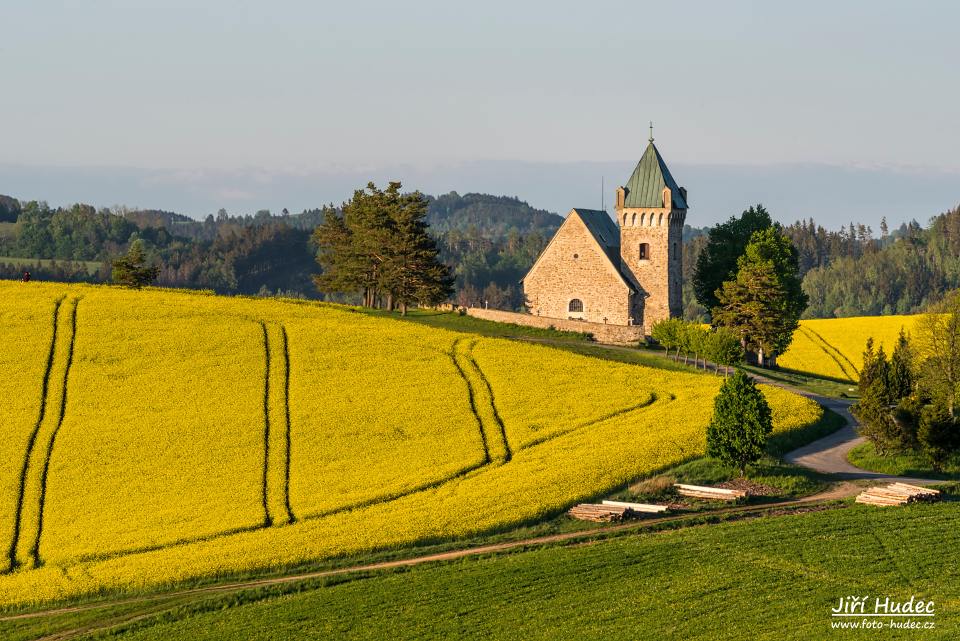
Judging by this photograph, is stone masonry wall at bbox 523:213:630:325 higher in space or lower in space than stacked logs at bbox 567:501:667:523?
higher

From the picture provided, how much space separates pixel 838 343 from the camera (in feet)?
401

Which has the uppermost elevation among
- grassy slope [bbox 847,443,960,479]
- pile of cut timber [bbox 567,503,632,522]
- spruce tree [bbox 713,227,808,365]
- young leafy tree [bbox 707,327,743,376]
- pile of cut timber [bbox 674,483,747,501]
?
spruce tree [bbox 713,227,808,365]

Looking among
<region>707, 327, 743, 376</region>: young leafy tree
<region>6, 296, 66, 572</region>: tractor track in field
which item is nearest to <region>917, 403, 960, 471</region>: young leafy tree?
<region>707, 327, 743, 376</region>: young leafy tree

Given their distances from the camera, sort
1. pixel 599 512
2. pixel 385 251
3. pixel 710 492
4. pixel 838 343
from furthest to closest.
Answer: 1. pixel 838 343
2. pixel 385 251
3. pixel 710 492
4. pixel 599 512

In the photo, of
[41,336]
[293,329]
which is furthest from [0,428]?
[293,329]

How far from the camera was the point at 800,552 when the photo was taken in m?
44.8

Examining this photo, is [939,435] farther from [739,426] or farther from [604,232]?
[604,232]

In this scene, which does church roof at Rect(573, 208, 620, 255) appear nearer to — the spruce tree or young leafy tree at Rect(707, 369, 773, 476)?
the spruce tree

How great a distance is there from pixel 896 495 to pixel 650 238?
5488 cm

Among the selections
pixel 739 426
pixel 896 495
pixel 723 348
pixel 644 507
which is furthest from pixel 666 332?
pixel 644 507

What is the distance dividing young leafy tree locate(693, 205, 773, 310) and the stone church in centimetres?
309

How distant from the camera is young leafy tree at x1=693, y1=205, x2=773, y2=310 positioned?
109m

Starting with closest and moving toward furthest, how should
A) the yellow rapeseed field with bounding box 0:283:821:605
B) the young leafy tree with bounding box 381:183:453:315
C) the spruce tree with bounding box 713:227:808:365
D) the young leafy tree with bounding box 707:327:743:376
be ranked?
the yellow rapeseed field with bounding box 0:283:821:605 → the young leafy tree with bounding box 707:327:743:376 → the spruce tree with bounding box 713:227:808:365 → the young leafy tree with bounding box 381:183:453:315

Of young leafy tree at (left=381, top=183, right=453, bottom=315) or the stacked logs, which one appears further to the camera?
young leafy tree at (left=381, top=183, right=453, bottom=315)
